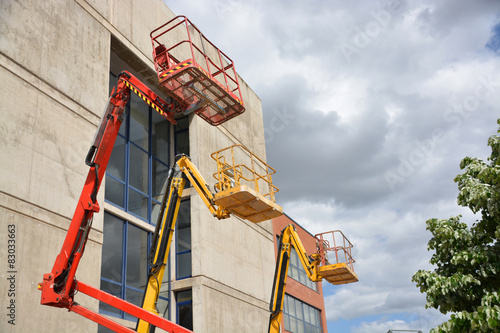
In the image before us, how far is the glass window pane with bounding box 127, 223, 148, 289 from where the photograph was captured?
1884 centimetres

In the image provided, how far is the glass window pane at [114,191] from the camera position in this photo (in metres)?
18.7

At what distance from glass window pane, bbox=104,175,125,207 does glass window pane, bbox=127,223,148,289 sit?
3.47ft

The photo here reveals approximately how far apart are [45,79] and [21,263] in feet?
18.7

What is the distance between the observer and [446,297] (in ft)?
37.8

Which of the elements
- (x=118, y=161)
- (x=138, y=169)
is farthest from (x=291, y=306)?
(x=118, y=161)

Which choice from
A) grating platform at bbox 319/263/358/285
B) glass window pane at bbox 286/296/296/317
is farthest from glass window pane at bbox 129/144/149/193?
glass window pane at bbox 286/296/296/317

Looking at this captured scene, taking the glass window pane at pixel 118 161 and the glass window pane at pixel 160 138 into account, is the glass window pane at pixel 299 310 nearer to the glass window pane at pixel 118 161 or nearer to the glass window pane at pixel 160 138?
the glass window pane at pixel 160 138

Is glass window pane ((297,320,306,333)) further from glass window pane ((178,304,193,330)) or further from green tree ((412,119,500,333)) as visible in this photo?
green tree ((412,119,500,333))

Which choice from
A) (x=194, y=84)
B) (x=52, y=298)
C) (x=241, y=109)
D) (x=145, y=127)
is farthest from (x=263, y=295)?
(x=52, y=298)

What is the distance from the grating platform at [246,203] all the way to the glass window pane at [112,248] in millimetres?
6255

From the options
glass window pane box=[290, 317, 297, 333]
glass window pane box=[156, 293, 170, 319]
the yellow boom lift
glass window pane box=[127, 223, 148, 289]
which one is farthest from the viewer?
glass window pane box=[290, 317, 297, 333]

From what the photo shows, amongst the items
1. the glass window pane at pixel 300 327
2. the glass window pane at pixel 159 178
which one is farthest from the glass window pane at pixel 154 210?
the glass window pane at pixel 300 327

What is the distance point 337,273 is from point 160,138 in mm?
11407

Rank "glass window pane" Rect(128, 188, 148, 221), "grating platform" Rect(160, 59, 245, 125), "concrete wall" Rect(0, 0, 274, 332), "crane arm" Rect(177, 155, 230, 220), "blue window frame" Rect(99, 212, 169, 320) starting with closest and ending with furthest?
"concrete wall" Rect(0, 0, 274, 332)
"grating platform" Rect(160, 59, 245, 125)
"crane arm" Rect(177, 155, 230, 220)
"blue window frame" Rect(99, 212, 169, 320)
"glass window pane" Rect(128, 188, 148, 221)
